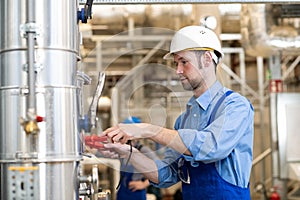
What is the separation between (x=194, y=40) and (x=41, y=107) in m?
0.67

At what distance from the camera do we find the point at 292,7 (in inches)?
137

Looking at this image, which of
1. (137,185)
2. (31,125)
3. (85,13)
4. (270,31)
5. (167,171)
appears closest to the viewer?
(31,125)

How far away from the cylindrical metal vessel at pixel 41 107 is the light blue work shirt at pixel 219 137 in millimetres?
445

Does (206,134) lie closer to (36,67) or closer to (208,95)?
(208,95)

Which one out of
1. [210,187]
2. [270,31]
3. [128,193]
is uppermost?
[270,31]

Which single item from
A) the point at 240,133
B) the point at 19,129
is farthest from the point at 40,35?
the point at 240,133

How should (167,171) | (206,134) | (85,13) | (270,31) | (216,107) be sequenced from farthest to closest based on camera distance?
(270,31)
(167,171)
(216,107)
(206,134)
(85,13)

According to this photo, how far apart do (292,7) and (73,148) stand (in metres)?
2.58

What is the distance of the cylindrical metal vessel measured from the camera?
119cm

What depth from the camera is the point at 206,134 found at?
5.22ft

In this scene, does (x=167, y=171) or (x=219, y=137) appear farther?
(x=167, y=171)

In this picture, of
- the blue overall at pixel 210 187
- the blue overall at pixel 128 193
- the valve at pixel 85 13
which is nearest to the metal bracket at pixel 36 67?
the valve at pixel 85 13

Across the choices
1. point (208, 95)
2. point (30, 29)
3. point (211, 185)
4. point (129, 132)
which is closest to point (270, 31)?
point (208, 95)

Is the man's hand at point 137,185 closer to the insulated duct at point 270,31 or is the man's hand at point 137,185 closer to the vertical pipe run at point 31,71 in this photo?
the insulated duct at point 270,31
